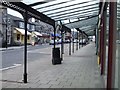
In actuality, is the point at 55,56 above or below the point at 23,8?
below

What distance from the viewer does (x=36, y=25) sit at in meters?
78.9

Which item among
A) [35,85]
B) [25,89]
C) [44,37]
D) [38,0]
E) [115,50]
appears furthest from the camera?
[44,37]

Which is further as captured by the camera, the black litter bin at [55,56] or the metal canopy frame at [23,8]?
the black litter bin at [55,56]

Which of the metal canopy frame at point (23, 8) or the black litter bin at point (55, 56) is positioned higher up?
the metal canopy frame at point (23, 8)

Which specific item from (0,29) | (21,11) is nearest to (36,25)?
(0,29)

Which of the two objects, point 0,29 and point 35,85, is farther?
point 0,29

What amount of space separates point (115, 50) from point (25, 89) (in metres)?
3.62

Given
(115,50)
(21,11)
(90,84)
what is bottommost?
(90,84)

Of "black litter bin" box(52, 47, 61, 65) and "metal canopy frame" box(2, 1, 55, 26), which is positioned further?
"black litter bin" box(52, 47, 61, 65)

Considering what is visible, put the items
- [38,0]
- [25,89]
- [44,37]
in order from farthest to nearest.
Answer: [44,37] < [38,0] < [25,89]

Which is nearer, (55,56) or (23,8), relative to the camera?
(23,8)

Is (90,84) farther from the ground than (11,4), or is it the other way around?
(11,4)

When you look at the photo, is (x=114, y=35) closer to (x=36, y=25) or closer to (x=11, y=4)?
(x=11, y=4)

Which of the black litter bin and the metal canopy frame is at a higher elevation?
the metal canopy frame
